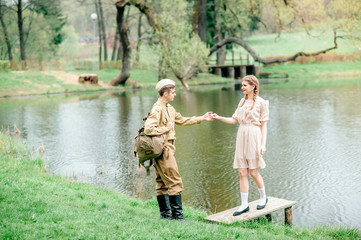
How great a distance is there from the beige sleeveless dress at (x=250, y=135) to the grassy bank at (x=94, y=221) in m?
0.84

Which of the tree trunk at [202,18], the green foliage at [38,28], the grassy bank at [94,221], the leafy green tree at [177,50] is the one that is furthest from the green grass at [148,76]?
the grassy bank at [94,221]

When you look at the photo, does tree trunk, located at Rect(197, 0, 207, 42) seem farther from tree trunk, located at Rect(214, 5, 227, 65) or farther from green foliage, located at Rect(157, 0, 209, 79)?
green foliage, located at Rect(157, 0, 209, 79)

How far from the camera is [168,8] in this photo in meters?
45.8

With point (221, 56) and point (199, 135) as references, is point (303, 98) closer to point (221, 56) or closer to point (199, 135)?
point (199, 135)

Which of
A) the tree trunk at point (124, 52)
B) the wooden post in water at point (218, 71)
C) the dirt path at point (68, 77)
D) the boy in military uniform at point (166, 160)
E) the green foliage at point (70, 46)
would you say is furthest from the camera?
the green foliage at point (70, 46)

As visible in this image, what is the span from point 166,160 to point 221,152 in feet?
22.7

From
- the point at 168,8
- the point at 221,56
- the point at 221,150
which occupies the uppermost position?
the point at 168,8

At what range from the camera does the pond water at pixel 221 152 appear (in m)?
8.80

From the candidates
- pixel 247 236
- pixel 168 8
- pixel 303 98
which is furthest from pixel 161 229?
pixel 168 8

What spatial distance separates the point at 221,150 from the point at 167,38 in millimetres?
22227

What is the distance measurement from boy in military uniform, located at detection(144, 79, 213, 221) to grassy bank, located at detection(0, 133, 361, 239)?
285 millimetres

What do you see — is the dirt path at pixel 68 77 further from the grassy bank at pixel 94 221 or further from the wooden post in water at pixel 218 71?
the grassy bank at pixel 94 221

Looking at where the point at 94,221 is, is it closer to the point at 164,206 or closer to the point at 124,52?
the point at 164,206

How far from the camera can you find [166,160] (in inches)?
244
